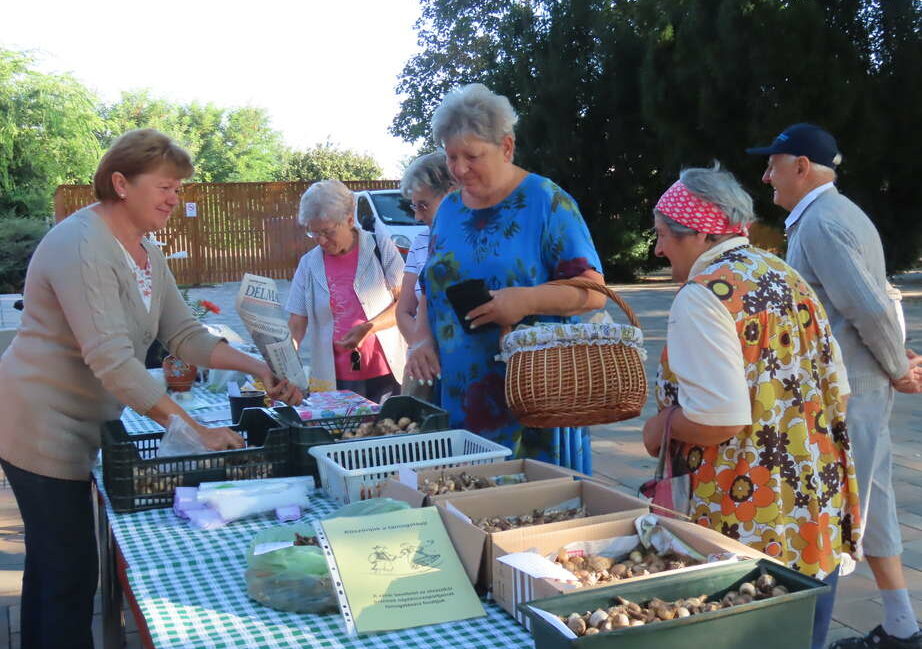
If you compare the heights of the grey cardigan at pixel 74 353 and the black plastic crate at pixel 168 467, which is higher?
the grey cardigan at pixel 74 353

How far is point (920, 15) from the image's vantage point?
46.3 feet

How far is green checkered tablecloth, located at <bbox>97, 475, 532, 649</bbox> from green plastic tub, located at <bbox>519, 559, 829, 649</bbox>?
0.72 ft

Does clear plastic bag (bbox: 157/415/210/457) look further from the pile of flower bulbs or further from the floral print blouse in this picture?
the pile of flower bulbs

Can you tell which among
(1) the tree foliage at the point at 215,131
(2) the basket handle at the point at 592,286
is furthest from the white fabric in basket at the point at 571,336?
(1) the tree foliage at the point at 215,131

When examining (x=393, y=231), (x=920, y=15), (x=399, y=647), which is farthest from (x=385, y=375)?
(x=920, y=15)

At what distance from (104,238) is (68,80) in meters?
23.4

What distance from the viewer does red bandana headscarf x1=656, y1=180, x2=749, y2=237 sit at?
2.12 meters

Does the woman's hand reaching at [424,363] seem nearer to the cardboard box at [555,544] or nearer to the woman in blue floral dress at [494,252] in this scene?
the woman in blue floral dress at [494,252]

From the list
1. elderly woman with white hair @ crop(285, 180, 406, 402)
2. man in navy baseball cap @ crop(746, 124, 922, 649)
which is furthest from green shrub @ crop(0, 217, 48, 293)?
man in navy baseball cap @ crop(746, 124, 922, 649)

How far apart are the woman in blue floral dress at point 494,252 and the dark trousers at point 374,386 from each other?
1.39m

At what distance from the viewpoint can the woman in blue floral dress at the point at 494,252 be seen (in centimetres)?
269

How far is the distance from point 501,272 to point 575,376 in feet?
1.79

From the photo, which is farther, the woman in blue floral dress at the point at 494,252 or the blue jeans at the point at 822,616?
the woman in blue floral dress at the point at 494,252

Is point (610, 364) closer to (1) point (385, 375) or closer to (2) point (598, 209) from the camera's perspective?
(1) point (385, 375)
